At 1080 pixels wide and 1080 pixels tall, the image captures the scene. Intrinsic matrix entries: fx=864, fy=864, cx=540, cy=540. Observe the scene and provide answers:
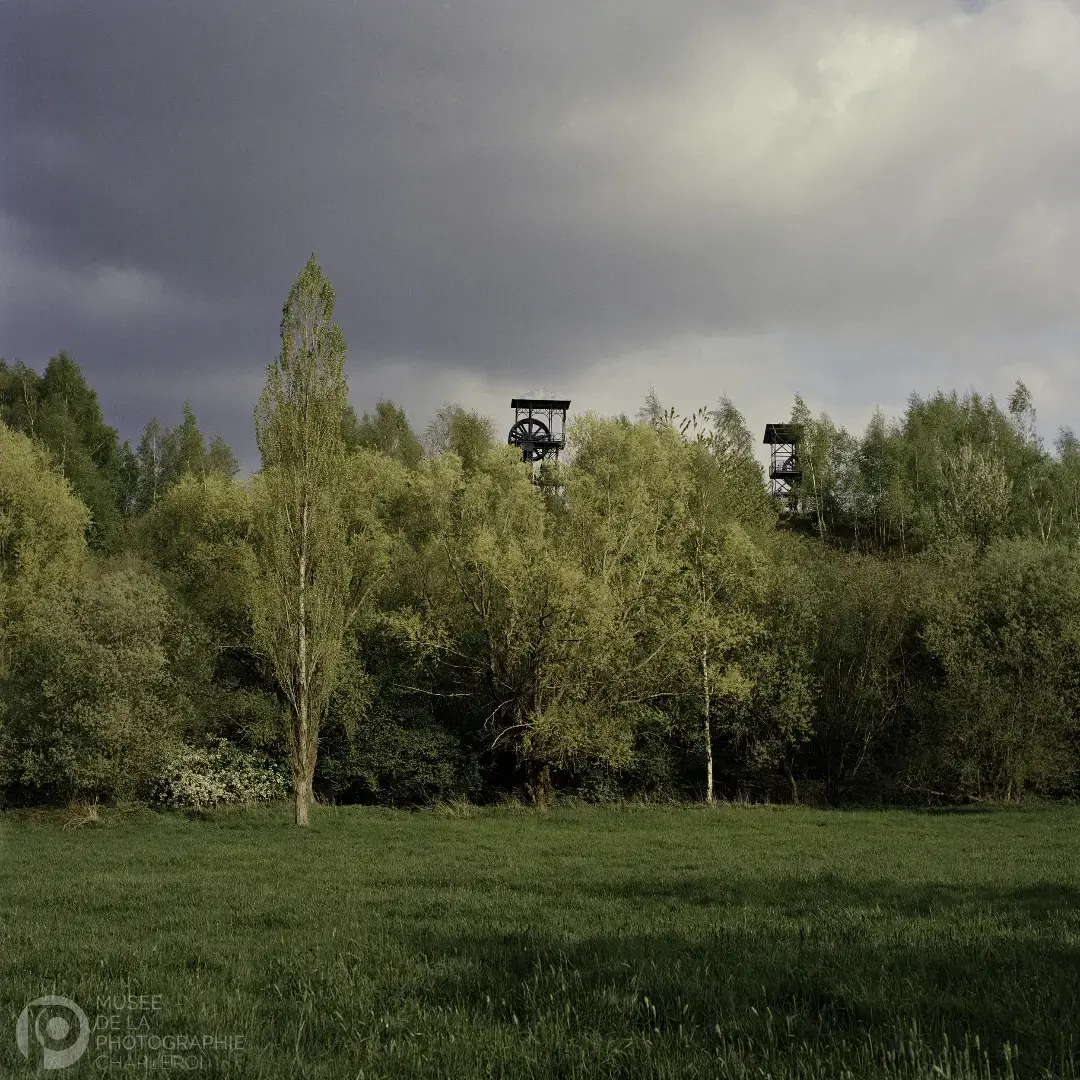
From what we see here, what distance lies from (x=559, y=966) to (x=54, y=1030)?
369 cm

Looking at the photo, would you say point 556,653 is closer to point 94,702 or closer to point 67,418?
point 94,702

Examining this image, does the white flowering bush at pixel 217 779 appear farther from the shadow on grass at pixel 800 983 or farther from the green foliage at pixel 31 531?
the shadow on grass at pixel 800 983

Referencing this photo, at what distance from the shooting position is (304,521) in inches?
1108

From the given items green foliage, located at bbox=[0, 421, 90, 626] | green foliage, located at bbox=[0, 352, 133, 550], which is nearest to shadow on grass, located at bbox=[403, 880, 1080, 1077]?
green foliage, located at bbox=[0, 421, 90, 626]

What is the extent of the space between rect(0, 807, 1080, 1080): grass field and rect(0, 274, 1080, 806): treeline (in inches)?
478

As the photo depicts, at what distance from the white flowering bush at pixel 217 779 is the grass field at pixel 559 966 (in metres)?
11.7

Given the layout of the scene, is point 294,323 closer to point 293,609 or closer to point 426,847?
point 293,609

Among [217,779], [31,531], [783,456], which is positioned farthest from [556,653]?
[783,456]

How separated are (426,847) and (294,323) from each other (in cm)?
1785

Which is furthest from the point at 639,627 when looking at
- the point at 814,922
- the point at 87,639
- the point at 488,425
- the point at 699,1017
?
the point at 488,425

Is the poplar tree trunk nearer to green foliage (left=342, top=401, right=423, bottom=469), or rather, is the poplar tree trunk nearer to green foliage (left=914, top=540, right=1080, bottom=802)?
green foliage (left=914, top=540, right=1080, bottom=802)

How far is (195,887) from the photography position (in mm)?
13984

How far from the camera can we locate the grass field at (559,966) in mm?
5031

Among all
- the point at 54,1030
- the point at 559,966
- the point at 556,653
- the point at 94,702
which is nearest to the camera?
the point at 54,1030
